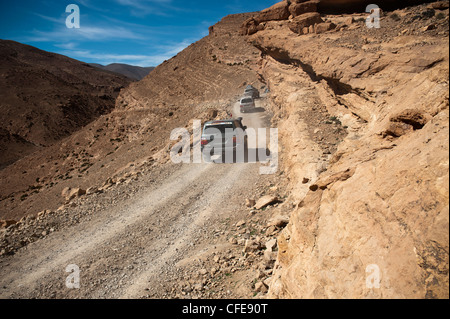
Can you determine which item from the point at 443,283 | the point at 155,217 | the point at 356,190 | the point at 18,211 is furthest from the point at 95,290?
the point at 18,211

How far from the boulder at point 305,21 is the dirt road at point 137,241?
796 centimetres

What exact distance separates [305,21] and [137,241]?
1339cm

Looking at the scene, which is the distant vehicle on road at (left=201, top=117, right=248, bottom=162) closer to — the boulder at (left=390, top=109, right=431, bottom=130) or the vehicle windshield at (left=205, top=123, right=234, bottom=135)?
the vehicle windshield at (left=205, top=123, right=234, bottom=135)

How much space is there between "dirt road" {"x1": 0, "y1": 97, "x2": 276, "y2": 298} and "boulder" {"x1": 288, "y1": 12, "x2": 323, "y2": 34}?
7.96 metres

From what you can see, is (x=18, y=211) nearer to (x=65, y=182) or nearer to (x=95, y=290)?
(x=65, y=182)

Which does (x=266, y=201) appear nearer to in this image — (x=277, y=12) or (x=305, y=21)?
(x=305, y=21)

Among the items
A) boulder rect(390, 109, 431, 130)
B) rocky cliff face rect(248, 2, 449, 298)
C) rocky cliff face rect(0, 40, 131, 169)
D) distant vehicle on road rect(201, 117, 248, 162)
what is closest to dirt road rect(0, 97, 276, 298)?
distant vehicle on road rect(201, 117, 248, 162)

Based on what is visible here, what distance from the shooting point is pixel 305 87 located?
47.0ft

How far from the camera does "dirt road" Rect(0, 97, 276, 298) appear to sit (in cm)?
689

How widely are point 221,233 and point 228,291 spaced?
7.87 feet

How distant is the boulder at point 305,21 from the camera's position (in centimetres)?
1315

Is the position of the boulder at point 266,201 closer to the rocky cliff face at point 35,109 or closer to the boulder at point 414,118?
the boulder at point 414,118

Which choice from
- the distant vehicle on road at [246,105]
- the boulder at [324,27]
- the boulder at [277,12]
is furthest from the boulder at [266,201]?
the distant vehicle on road at [246,105]

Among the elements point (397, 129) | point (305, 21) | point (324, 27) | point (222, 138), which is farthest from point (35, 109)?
point (397, 129)
